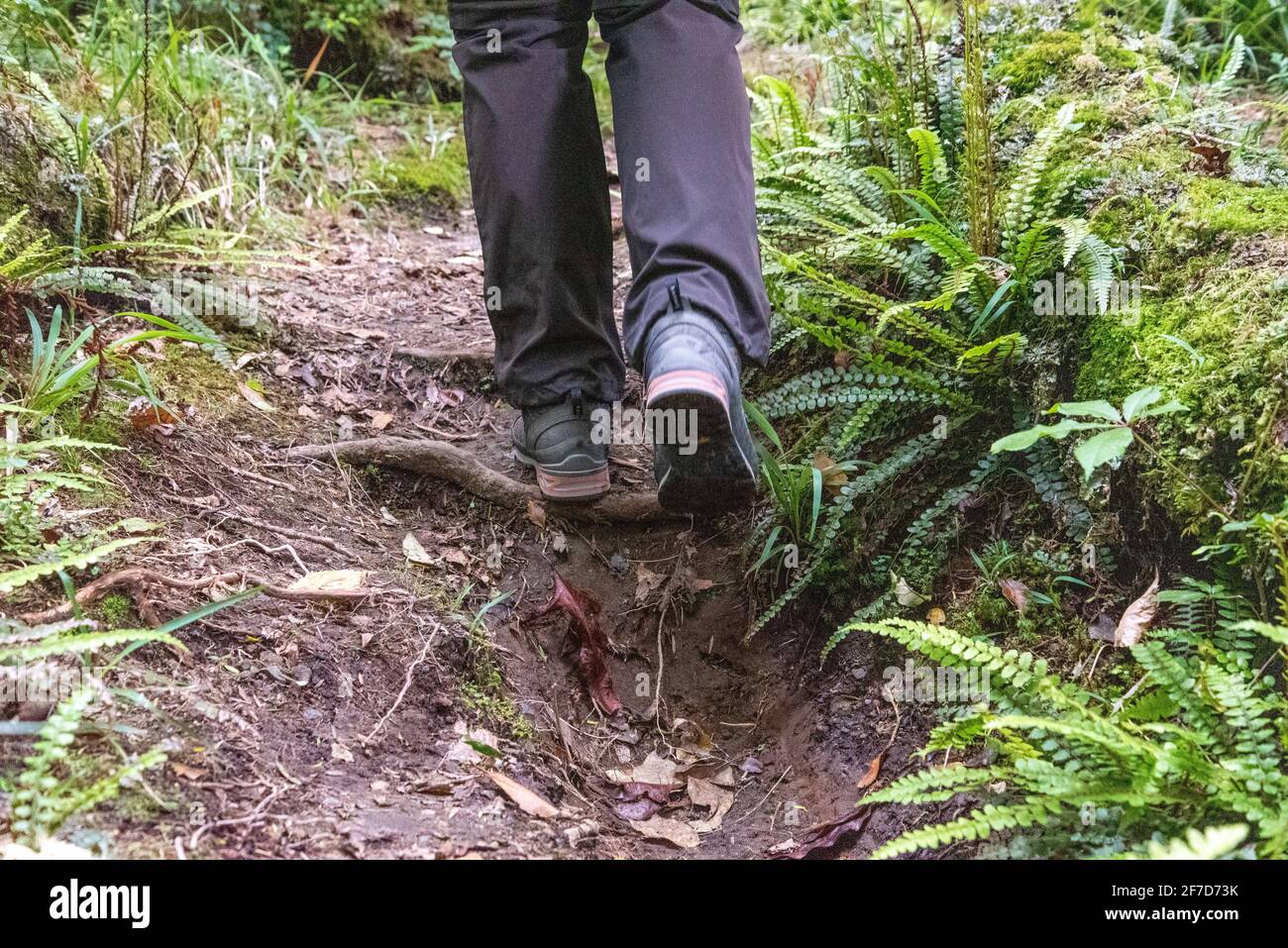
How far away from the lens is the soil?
5.63 ft

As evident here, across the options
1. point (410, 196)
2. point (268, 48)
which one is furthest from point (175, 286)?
point (268, 48)

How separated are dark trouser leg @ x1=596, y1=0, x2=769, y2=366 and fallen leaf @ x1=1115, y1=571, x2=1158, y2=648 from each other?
3.22 feet

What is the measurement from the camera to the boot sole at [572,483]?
275 cm

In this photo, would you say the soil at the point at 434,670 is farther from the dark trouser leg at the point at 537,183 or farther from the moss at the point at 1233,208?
the moss at the point at 1233,208

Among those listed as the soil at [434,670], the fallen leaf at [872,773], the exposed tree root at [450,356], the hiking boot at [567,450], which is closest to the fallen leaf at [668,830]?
the soil at [434,670]

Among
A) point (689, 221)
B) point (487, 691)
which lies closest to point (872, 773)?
point (487, 691)

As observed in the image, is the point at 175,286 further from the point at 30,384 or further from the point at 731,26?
the point at 731,26

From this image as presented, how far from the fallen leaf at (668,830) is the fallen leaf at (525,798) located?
27 cm

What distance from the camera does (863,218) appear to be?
295 cm

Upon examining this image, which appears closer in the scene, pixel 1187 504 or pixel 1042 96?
pixel 1187 504

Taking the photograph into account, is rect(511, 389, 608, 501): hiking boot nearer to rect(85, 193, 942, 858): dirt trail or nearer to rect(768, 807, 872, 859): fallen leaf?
rect(85, 193, 942, 858): dirt trail

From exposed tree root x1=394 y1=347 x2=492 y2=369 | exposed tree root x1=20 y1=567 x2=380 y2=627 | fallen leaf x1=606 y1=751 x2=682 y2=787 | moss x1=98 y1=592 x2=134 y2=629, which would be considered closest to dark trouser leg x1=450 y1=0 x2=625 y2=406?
exposed tree root x1=394 y1=347 x2=492 y2=369
